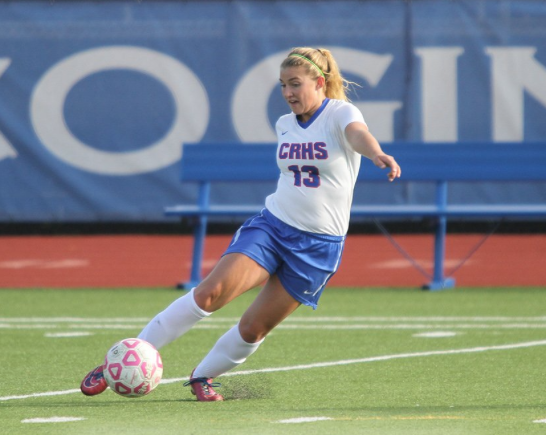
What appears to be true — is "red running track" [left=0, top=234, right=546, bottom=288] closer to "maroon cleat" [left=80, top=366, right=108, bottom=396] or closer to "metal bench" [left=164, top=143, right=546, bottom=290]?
"metal bench" [left=164, top=143, right=546, bottom=290]

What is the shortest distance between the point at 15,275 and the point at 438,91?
240 inches

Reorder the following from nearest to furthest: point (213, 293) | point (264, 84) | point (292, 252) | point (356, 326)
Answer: point (213, 293), point (292, 252), point (356, 326), point (264, 84)

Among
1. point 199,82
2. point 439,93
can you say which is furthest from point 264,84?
point 439,93

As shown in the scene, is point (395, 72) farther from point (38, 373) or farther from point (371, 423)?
point (371, 423)

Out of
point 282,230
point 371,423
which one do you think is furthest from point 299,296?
point 371,423

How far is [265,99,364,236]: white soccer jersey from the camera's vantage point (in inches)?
224

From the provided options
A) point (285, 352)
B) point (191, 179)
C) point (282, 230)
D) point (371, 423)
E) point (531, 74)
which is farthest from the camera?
point (531, 74)

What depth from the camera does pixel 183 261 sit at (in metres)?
14.7

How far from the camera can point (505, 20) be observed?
15.5m

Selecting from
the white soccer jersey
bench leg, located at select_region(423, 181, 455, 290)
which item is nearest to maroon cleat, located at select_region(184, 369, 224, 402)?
the white soccer jersey

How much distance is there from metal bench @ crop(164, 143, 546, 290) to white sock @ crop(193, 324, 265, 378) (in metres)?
5.82

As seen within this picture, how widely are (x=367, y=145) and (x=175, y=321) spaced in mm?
1255

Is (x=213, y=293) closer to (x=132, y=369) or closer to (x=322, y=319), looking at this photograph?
(x=132, y=369)

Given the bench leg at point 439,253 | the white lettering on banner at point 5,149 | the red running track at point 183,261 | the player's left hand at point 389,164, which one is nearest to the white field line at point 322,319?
the bench leg at point 439,253
